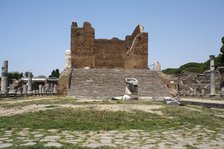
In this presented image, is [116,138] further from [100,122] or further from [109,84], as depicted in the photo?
[109,84]

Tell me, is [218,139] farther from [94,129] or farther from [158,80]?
[158,80]

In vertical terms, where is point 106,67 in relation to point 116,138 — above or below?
above

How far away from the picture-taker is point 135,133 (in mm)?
6281

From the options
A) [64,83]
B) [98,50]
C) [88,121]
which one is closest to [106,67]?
[98,50]

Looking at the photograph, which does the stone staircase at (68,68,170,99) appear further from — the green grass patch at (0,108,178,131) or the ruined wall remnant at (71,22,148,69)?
the green grass patch at (0,108,178,131)

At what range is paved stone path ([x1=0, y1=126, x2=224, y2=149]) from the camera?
16.4 feet

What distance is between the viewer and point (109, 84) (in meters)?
22.1

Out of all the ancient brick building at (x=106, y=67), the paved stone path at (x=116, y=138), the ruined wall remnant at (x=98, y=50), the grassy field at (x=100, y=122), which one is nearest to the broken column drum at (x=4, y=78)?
the ancient brick building at (x=106, y=67)

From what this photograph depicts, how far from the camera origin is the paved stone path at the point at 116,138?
500 centimetres

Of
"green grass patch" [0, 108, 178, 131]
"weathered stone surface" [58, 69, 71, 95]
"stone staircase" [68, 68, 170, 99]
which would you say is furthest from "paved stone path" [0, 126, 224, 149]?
"weathered stone surface" [58, 69, 71, 95]

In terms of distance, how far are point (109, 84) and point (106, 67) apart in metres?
10.7

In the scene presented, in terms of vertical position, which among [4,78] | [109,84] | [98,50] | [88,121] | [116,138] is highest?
[98,50]

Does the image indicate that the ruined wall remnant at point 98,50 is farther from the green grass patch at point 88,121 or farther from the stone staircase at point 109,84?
the green grass patch at point 88,121

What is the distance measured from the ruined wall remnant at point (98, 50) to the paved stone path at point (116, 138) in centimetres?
2443
